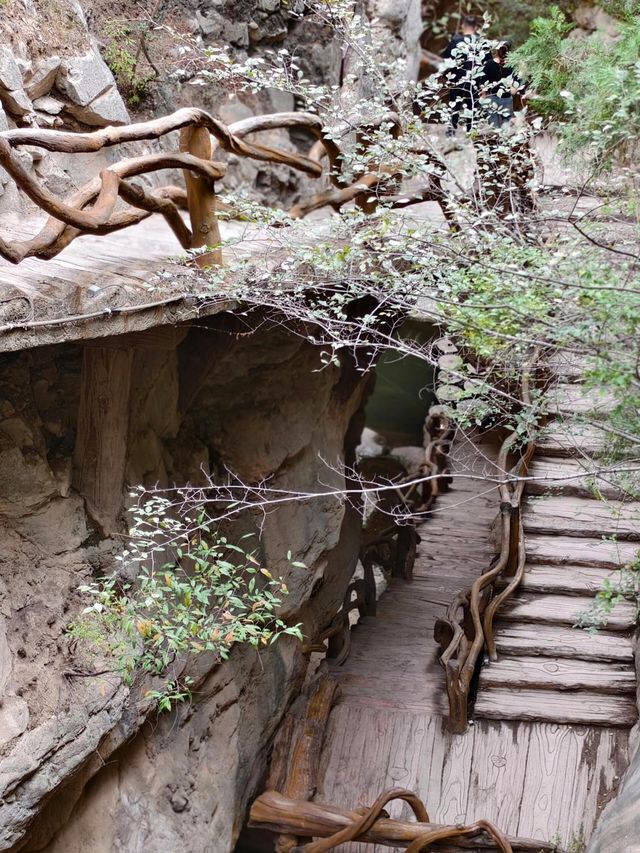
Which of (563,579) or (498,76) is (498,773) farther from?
(498,76)

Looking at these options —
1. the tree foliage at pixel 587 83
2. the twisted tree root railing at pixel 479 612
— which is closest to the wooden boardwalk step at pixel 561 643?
the twisted tree root railing at pixel 479 612

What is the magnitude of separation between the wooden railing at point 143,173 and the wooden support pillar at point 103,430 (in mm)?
699

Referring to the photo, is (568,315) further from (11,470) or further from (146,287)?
(11,470)

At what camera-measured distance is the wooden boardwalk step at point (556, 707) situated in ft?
18.1

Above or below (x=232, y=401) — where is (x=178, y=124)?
above

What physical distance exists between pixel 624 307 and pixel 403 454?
9.29 metres

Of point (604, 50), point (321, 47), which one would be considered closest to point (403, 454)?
point (321, 47)

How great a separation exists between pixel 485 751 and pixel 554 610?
0.99m

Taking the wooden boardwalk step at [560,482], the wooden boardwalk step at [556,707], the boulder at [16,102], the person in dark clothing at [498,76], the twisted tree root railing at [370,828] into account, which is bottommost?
the twisted tree root railing at [370,828]

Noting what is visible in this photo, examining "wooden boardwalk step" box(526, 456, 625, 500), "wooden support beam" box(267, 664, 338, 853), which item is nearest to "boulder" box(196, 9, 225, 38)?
"wooden boardwalk step" box(526, 456, 625, 500)

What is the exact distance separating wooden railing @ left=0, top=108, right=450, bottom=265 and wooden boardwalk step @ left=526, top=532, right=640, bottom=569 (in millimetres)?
2473

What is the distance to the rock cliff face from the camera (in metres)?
3.99

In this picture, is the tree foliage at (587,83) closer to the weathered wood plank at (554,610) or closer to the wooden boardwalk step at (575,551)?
the wooden boardwalk step at (575,551)

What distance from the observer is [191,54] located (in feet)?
21.6
